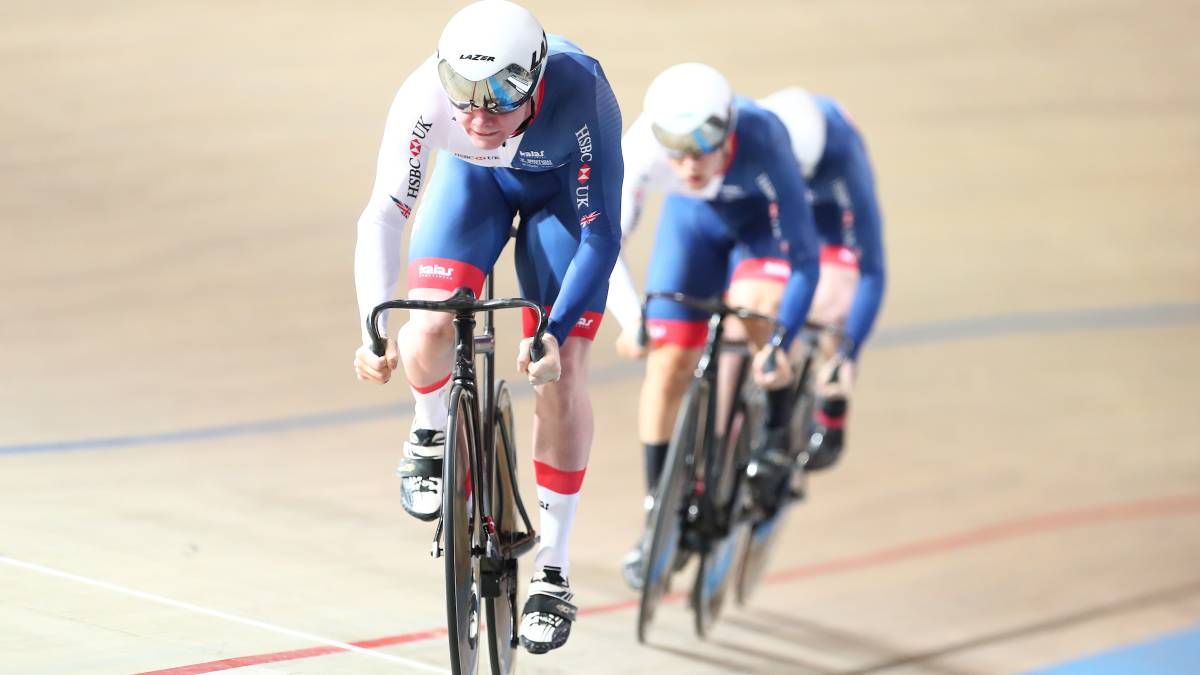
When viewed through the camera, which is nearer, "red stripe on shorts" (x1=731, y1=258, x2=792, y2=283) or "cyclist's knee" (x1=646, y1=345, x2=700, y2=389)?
"cyclist's knee" (x1=646, y1=345, x2=700, y2=389)

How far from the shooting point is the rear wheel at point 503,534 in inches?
124

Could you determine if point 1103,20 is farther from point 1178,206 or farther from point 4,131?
point 4,131

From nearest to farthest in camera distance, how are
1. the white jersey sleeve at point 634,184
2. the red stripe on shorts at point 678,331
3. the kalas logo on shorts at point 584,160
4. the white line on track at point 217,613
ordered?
the kalas logo on shorts at point 584,160, the white line on track at point 217,613, the white jersey sleeve at point 634,184, the red stripe on shorts at point 678,331

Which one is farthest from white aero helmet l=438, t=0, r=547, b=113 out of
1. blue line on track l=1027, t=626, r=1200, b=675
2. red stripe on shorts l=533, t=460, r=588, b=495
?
blue line on track l=1027, t=626, r=1200, b=675

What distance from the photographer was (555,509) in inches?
127

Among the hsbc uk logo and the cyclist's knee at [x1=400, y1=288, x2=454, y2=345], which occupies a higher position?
the hsbc uk logo

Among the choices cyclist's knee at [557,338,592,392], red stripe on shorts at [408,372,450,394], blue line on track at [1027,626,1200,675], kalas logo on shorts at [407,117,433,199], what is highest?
kalas logo on shorts at [407,117,433,199]

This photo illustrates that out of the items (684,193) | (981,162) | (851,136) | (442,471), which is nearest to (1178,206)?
(981,162)

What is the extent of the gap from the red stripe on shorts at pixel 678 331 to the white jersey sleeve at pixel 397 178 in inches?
60.7

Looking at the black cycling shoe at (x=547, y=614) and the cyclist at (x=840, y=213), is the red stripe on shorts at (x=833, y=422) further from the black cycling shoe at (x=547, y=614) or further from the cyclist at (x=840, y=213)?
the black cycling shoe at (x=547, y=614)

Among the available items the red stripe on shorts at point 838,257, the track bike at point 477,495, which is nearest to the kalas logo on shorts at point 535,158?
the track bike at point 477,495

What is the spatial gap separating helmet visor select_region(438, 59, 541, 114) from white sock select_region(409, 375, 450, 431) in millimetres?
572

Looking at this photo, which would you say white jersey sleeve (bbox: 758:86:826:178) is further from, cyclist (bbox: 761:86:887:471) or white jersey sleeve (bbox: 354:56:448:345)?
white jersey sleeve (bbox: 354:56:448:345)

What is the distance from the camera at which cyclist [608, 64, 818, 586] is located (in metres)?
3.85
